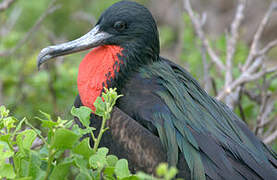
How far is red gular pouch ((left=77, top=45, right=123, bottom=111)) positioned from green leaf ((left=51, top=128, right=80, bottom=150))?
3.31ft

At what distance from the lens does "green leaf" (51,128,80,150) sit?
4.63ft

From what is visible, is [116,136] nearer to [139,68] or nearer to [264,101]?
[139,68]

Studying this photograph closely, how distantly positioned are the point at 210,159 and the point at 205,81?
134 cm

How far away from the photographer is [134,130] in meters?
A: 2.20

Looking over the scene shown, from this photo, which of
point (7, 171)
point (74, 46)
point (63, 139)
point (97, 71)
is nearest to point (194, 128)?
point (97, 71)

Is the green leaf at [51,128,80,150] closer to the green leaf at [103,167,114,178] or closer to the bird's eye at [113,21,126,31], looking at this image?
the green leaf at [103,167,114,178]

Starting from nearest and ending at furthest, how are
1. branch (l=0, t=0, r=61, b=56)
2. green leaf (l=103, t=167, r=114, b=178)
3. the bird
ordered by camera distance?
1. green leaf (l=103, t=167, r=114, b=178)
2. the bird
3. branch (l=0, t=0, r=61, b=56)

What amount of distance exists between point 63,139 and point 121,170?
0.19 meters

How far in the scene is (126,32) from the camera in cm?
253

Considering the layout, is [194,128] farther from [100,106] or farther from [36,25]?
[36,25]

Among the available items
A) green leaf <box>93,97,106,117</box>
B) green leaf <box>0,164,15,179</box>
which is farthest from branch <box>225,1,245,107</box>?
green leaf <box>0,164,15,179</box>

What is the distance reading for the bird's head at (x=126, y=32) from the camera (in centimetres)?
252

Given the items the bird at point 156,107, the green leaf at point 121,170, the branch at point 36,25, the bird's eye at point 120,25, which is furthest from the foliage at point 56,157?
the branch at point 36,25

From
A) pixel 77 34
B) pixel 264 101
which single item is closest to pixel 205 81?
pixel 264 101
